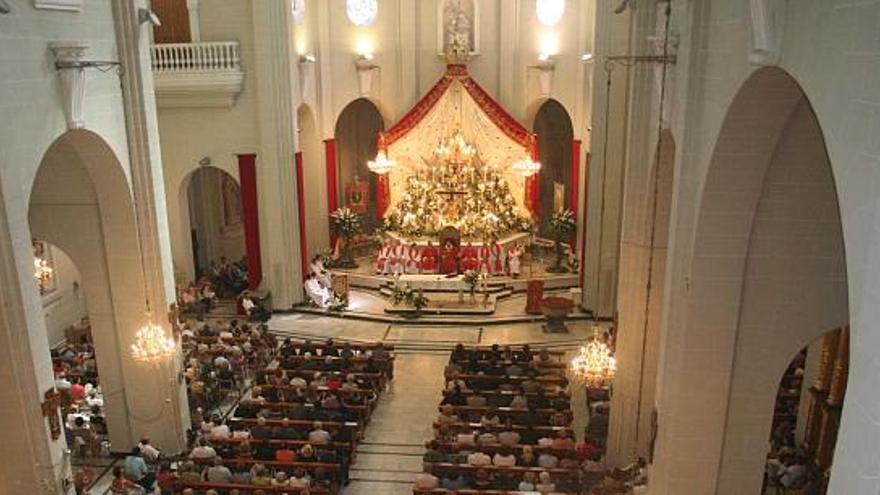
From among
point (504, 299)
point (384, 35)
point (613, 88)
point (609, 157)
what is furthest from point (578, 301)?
point (384, 35)

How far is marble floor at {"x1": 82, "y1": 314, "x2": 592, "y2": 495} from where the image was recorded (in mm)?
13258

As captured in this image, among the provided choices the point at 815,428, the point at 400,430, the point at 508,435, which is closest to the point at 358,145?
the point at 400,430

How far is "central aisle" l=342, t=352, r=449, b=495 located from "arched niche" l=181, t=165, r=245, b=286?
28.5 feet

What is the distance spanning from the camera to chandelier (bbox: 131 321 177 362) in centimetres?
1237

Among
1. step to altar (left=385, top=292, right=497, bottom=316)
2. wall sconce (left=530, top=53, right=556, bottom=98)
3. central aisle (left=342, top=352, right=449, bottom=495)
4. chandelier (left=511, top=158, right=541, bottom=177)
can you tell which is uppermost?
A: wall sconce (left=530, top=53, right=556, bottom=98)

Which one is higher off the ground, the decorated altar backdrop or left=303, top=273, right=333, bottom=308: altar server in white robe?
the decorated altar backdrop

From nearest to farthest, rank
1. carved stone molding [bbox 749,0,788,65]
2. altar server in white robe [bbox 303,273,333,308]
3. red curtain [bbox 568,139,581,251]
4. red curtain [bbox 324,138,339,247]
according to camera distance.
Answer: carved stone molding [bbox 749,0,788,65]
altar server in white robe [bbox 303,273,333,308]
red curtain [bbox 568,139,581,251]
red curtain [bbox 324,138,339,247]

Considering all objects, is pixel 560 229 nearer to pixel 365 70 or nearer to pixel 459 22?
pixel 459 22

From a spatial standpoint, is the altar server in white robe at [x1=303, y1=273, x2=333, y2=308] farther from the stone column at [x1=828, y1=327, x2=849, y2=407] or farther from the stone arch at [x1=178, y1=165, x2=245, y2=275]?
the stone column at [x1=828, y1=327, x2=849, y2=407]

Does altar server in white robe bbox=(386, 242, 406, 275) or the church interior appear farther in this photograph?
altar server in white robe bbox=(386, 242, 406, 275)

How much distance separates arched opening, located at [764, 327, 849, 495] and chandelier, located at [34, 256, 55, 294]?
16300 millimetres

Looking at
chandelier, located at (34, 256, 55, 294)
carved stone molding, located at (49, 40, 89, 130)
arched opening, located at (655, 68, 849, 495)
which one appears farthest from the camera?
chandelier, located at (34, 256, 55, 294)

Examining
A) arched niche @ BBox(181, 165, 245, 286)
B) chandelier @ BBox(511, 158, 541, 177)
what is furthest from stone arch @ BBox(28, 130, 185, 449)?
chandelier @ BBox(511, 158, 541, 177)

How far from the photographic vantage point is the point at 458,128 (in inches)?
944
